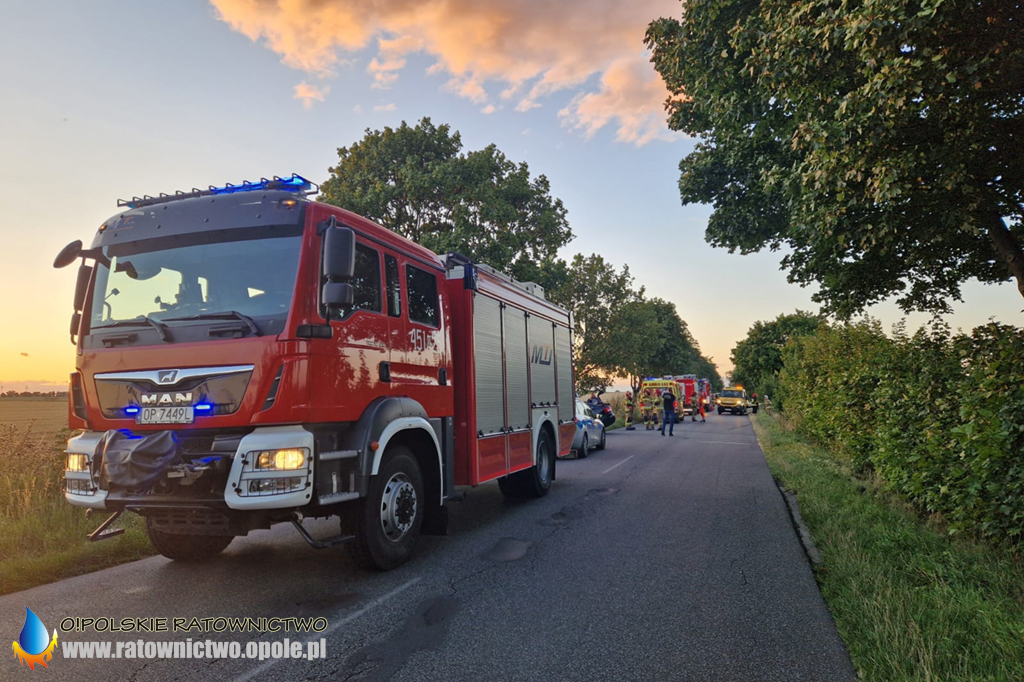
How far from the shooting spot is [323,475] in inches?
187

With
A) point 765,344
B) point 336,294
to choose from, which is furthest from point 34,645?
point 765,344

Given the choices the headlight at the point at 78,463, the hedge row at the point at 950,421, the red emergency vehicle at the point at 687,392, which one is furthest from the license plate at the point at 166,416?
the red emergency vehicle at the point at 687,392

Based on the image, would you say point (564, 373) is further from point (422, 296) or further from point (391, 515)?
point (391, 515)

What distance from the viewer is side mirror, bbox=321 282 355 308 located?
477 centimetres

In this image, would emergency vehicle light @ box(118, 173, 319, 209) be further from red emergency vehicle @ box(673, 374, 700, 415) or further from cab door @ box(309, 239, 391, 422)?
red emergency vehicle @ box(673, 374, 700, 415)

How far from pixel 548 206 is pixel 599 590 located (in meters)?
20.2

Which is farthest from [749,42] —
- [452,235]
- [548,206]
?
[548,206]

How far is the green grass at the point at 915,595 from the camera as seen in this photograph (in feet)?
11.5

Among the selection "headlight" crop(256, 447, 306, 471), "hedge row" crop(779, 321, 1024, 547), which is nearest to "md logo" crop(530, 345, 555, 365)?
"hedge row" crop(779, 321, 1024, 547)

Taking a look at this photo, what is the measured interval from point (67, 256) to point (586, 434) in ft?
42.3

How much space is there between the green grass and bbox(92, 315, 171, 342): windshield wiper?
526 centimetres

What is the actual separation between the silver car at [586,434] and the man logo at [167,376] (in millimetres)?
11719

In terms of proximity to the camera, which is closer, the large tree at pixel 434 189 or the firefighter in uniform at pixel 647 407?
the large tree at pixel 434 189

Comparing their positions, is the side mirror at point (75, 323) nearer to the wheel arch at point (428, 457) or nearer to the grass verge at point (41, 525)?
the grass verge at point (41, 525)
